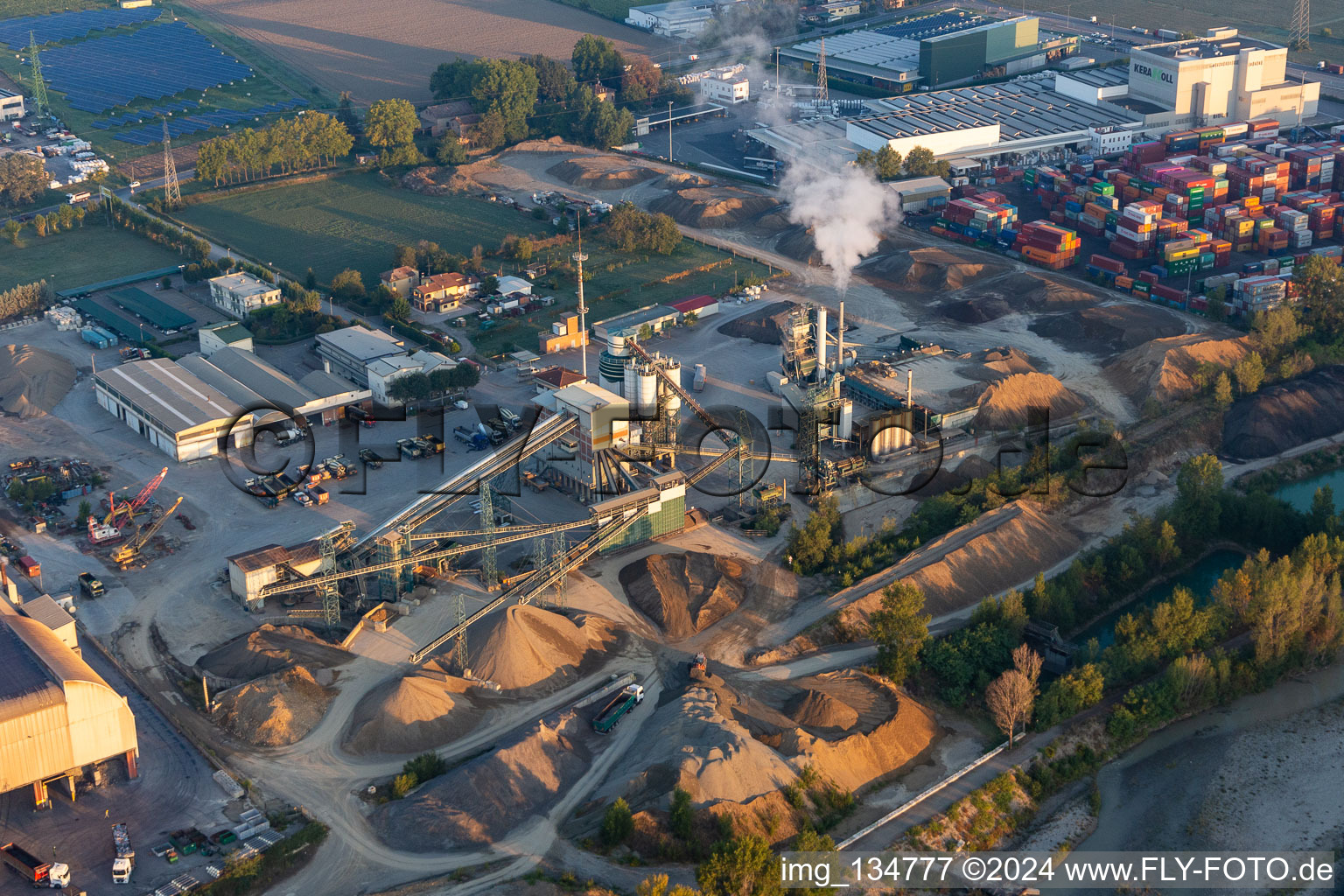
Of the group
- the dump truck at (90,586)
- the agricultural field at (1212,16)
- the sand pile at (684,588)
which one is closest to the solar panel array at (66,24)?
the agricultural field at (1212,16)

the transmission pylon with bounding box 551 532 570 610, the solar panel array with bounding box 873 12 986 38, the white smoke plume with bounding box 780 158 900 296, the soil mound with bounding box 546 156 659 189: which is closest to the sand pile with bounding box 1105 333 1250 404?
the white smoke plume with bounding box 780 158 900 296

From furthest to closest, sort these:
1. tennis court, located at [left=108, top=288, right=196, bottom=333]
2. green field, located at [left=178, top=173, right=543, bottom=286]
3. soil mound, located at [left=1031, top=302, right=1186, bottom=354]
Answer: green field, located at [left=178, top=173, right=543, bottom=286], tennis court, located at [left=108, top=288, right=196, bottom=333], soil mound, located at [left=1031, top=302, right=1186, bottom=354]

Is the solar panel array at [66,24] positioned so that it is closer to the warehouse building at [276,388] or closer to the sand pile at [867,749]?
the warehouse building at [276,388]

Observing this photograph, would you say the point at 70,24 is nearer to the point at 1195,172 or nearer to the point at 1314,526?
the point at 1195,172

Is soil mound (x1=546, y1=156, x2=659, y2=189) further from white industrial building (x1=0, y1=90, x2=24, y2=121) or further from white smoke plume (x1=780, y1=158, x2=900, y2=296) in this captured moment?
white industrial building (x1=0, y1=90, x2=24, y2=121)

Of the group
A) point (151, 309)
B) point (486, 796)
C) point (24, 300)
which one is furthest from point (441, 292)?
point (486, 796)

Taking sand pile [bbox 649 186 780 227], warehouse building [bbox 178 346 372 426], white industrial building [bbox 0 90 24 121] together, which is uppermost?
white industrial building [bbox 0 90 24 121]

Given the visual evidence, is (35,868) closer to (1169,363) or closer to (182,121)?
(1169,363)
